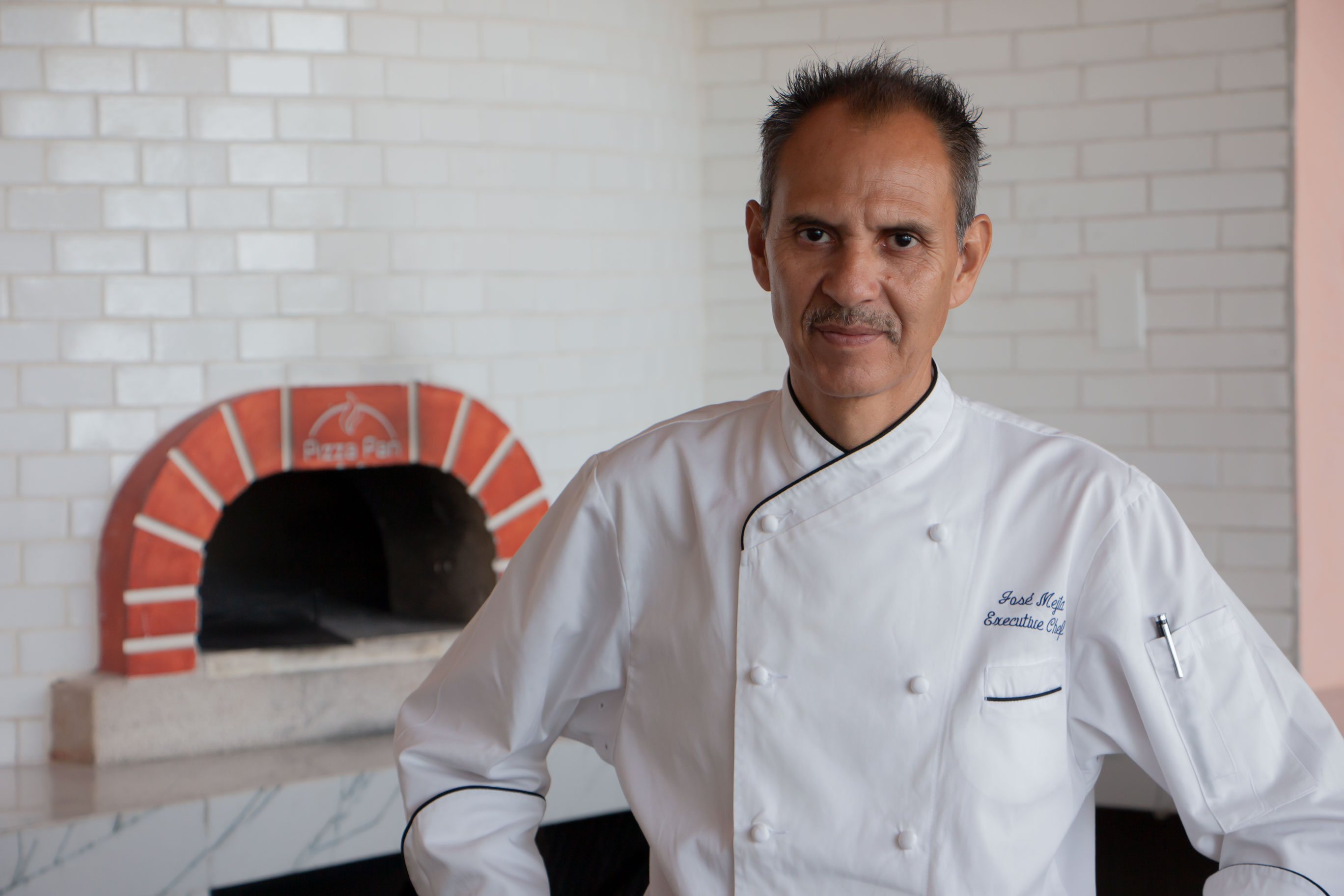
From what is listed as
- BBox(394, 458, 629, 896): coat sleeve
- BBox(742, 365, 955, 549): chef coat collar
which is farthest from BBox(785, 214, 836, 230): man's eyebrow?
BBox(394, 458, 629, 896): coat sleeve

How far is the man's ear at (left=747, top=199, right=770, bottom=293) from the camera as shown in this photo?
1387 millimetres

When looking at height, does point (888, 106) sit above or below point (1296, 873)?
above

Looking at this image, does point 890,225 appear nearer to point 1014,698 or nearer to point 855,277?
point 855,277

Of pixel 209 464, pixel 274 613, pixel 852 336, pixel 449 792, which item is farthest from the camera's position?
pixel 274 613

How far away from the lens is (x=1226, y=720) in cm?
118

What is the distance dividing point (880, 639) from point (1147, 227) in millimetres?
2294

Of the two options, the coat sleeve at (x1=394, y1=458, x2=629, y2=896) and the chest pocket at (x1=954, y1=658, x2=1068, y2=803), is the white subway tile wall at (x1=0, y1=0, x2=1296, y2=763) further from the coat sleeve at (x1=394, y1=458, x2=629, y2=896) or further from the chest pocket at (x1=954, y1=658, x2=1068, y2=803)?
the chest pocket at (x1=954, y1=658, x2=1068, y2=803)

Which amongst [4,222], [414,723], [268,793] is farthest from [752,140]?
[414,723]

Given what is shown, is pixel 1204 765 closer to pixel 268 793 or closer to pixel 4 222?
pixel 268 793

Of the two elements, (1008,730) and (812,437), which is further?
(812,437)

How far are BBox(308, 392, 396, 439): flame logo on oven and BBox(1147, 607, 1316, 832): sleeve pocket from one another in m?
2.15

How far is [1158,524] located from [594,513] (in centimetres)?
62

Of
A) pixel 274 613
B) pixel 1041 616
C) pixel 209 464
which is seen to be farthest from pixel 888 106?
pixel 274 613

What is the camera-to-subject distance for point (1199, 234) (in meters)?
3.08
